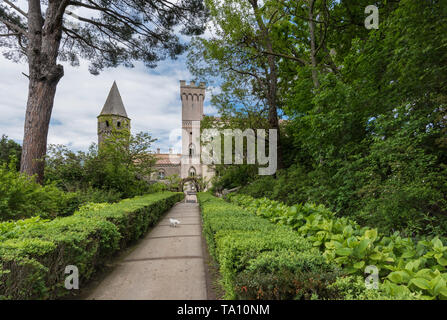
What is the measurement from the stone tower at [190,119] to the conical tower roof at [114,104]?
37.8ft

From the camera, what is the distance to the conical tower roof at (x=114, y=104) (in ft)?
117

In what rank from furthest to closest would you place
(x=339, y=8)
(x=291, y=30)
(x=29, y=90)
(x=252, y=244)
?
(x=291, y=30)
(x=339, y=8)
(x=29, y=90)
(x=252, y=244)

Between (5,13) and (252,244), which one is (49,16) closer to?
(5,13)

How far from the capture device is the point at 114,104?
36.1 m

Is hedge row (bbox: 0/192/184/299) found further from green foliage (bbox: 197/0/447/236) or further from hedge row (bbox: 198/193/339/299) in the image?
green foliage (bbox: 197/0/447/236)

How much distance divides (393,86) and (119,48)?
11.8m

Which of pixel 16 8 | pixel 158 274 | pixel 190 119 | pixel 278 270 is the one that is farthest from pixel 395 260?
pixel 190 119

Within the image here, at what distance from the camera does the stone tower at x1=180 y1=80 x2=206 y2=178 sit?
1694 inches

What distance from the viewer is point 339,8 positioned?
33.8 feet

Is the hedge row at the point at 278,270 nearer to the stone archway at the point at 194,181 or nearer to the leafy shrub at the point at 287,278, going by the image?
the leafy shrub at the point at 287,278

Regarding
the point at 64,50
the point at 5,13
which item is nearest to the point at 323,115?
the point at 64,50

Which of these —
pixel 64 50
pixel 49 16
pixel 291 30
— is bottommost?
pixel 49 16

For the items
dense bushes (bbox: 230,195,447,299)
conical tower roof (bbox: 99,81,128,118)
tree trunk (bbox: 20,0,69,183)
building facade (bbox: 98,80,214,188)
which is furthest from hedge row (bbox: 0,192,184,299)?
building facade (bbox: 98,80,214,188)

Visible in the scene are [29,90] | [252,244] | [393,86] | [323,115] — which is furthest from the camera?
[29,90]
